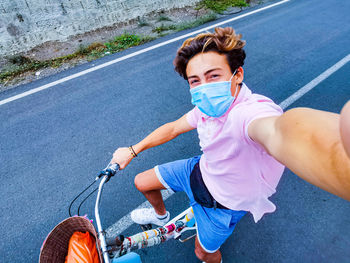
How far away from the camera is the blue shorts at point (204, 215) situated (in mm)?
1571

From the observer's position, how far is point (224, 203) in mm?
1506

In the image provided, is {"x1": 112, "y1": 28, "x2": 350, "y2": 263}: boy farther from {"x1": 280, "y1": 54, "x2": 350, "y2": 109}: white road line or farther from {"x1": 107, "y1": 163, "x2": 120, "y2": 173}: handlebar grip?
{"x1": 280, "y1": 54, "x2": 350, "y2": 109}: white road line

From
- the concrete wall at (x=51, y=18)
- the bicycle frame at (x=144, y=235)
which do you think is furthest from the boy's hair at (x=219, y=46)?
the concrete wall at (x=51, y=18)

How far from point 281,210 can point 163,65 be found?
3597 millimetres

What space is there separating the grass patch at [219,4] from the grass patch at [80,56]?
3.13 metres

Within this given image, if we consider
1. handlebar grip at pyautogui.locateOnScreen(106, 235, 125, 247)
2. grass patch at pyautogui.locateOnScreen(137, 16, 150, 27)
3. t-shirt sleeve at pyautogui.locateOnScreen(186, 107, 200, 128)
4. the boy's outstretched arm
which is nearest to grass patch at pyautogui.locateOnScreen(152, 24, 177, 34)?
grass patch at pyautogui.locateOnScreen(137, 16, 150, 27)

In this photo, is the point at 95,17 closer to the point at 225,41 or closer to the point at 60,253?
the point at 225,41

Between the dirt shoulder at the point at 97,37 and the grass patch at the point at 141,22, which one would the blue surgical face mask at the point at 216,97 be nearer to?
the dirt shoulder at the point at 97,37

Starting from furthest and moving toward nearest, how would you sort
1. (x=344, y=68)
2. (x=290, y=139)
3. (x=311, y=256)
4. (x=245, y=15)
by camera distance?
(x=245, y=15) → (x=344, y=68) → (x=311, y=256) → (x=290, y=139)

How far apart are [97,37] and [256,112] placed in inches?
237

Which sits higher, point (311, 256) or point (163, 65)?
point (163, 65)

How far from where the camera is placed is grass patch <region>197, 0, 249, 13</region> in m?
7.49

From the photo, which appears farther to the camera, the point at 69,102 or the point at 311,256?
the point at 69,102

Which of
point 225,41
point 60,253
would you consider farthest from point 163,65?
point 60,253
